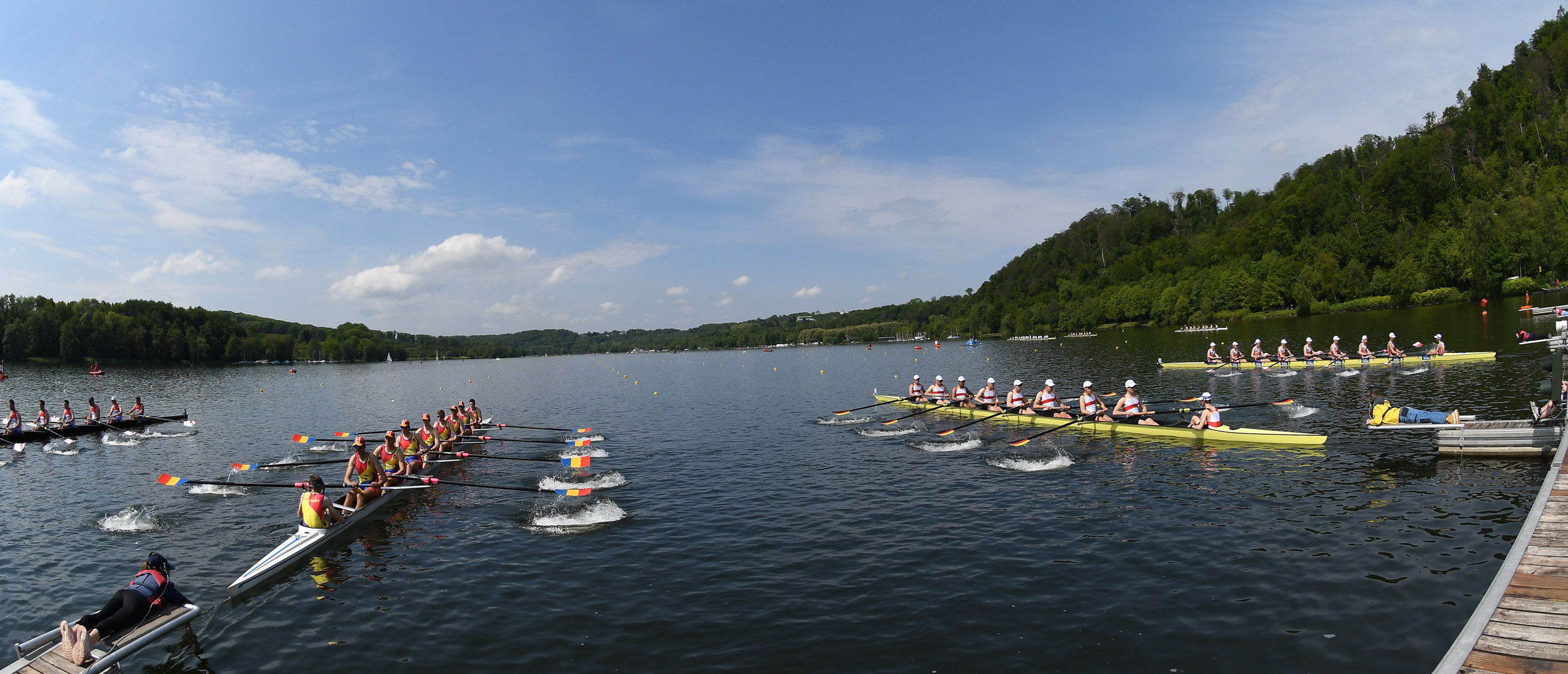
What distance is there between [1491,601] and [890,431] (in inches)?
743

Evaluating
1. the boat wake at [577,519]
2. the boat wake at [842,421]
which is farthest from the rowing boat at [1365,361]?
the boat wake at [577,519]

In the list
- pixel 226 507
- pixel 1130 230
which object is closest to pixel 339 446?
pixel 226 507

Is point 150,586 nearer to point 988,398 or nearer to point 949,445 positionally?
point 949,445

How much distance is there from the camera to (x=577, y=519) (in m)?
14.7

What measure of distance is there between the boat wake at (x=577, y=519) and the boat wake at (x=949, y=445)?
32.6 ft

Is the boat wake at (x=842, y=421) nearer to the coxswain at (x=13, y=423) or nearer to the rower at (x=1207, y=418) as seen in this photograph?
the rower at (x=1207, y=418)

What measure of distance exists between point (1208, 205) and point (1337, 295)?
3751 inches

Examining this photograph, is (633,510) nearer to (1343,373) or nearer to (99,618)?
(99,618)

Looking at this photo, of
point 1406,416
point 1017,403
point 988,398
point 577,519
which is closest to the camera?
point 577,519

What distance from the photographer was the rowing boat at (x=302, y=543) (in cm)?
1113

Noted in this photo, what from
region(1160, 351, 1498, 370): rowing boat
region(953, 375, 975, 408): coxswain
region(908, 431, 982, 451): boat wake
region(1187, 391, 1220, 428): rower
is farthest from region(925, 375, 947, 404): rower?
region(1160, 351, 1498, 370): rowing boat

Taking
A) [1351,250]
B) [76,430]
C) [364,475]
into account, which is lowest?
[364,475]

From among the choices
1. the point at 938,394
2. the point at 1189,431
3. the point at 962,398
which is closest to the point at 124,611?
the point at 1189,431

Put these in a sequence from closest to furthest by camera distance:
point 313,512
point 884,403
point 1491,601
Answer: point 1491,601, point 313,512, point 884,403
